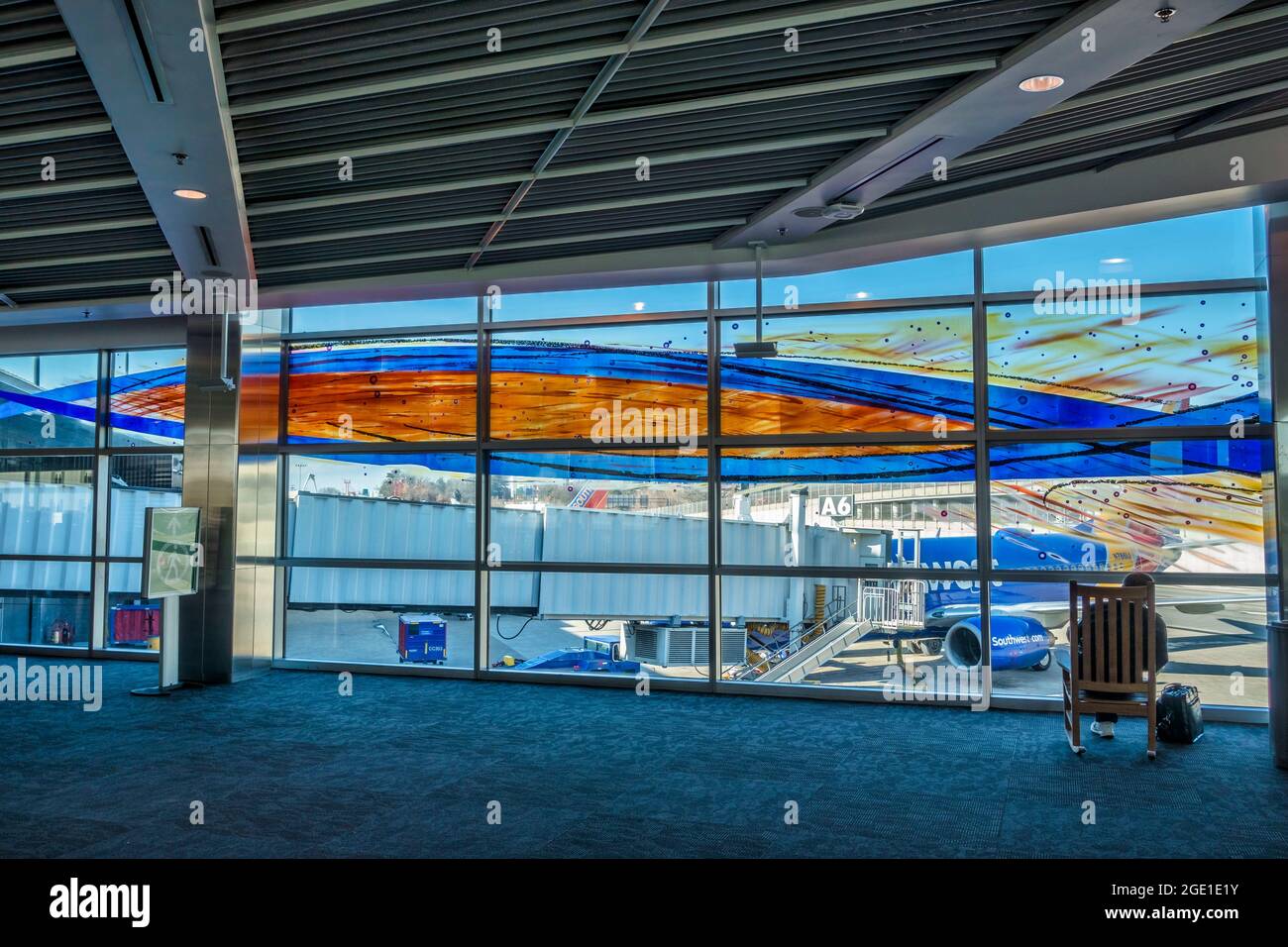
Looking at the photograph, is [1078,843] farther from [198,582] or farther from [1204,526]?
[198,582]

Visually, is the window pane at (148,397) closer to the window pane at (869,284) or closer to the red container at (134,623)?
the red container at (134,623)

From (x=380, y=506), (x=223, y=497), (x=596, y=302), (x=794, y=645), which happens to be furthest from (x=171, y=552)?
(x=794, y=645)

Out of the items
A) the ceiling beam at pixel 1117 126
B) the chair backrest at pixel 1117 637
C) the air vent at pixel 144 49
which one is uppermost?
the ceiling beam at pixel 1117 126

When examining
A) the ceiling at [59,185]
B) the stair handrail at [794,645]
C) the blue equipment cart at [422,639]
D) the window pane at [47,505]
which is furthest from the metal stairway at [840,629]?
the window pane at [47,505]

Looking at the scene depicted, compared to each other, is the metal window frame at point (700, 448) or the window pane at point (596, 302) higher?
the window pane at point (596, 302)

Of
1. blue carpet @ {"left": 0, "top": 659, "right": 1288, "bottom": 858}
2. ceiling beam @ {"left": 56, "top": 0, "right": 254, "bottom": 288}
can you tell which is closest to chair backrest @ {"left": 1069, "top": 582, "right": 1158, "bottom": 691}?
blue carpet @ {"left": 0, "top": 659, "right": 1288, "bottom": 858}

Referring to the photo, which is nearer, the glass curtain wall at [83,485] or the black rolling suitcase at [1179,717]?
the black rolling suitcase at [1179,717]

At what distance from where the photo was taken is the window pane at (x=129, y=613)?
11102mm

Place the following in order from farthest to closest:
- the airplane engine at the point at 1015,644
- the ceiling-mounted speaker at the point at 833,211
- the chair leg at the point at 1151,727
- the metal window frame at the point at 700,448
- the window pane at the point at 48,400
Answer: the window pane at the point at 48,400 → the airplane engine at the point at 1015,644 → the metal window frame at the point at 700,448 → the ceiling-mounted speaker at the point at 833,211 → the chair leg at the point at 1151,727

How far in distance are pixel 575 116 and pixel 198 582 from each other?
20.6 feet

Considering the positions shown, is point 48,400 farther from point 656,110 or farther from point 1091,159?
point 1091,159

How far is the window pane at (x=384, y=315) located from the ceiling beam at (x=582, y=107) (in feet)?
7.58

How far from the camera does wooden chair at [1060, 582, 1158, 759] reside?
6.37 meters
